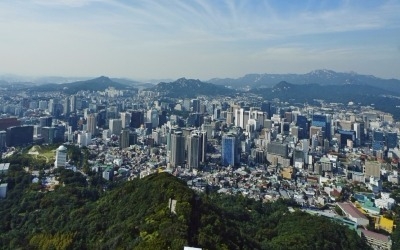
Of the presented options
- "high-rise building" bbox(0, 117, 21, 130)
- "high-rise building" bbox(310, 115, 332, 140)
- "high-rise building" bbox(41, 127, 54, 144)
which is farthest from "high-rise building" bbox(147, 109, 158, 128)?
"high-rise building" bbox(310, 115, 332, 140)

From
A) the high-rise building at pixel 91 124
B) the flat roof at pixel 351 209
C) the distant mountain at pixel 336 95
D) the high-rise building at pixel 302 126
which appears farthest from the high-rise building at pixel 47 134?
the distant mountain at pixel 336 95

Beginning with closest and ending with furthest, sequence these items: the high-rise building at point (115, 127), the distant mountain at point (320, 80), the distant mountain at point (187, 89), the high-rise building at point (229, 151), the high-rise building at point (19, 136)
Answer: the high-rise building at point (229, 151), the high-rise building at point (19, 136), the high-rise building at point (115, 127), the distant mountain at point (187, 89), the distant mountain at point (320, 80)

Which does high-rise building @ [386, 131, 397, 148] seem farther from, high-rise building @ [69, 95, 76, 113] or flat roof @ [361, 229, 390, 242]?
high-rise building @ [69, 95, 76, 113]

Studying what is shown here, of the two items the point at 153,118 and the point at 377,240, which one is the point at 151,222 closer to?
the point at 377,240

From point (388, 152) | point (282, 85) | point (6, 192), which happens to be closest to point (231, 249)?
point (6, 192)

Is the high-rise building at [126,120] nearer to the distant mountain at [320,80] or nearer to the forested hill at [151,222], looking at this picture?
the forested hill at [151,222]

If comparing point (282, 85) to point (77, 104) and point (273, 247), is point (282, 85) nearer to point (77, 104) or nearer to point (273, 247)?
point (77, 104)

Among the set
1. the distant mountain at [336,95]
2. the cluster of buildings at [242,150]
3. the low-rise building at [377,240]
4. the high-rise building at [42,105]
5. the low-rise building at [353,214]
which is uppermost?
the distant mountain at [336,95]

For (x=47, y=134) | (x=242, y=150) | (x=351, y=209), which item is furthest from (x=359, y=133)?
(x=47, y=134)
